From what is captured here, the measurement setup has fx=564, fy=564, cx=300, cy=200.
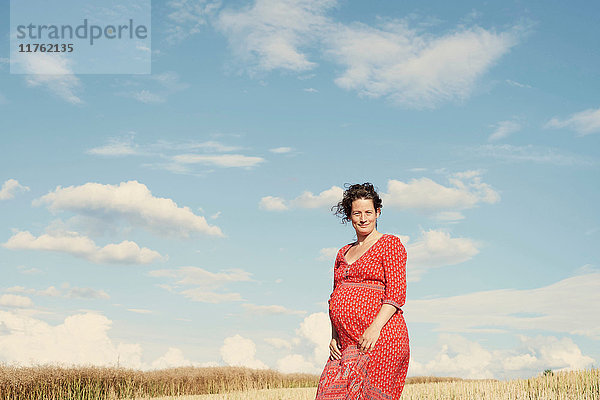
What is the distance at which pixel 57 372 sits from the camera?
55.5ft

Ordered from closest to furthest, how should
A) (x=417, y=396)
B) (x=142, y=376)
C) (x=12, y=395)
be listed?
1. (x=417, y=396)
2. (x=12, y=395)
3. (x=142, y=376)

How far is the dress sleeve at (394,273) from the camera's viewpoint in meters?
5.08

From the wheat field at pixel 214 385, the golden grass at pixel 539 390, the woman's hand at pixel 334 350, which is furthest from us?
the wheat field at pixel 214 385

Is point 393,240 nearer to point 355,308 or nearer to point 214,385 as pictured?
point 355,308

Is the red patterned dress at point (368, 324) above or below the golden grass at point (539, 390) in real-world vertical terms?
above

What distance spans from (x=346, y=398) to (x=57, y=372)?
14531 mm

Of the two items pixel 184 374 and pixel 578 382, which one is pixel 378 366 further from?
pixel 184 374

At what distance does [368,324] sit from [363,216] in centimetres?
100

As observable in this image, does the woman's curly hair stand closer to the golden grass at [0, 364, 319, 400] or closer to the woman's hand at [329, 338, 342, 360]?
the woman's hand at [329, 338, 342, 360]

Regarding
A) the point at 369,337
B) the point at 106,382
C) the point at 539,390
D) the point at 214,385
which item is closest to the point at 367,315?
the point at 369,337

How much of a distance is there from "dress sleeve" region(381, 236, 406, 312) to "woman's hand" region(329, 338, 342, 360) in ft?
2.34

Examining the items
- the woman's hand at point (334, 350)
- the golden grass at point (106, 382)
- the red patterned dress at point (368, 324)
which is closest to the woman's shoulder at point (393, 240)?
the red patterned dress at point (368, 324)

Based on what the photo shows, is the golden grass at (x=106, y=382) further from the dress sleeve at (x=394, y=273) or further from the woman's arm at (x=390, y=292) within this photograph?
the dress sleeve at (x=394, y=273)

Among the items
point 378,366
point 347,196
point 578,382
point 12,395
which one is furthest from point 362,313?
point 12,395
